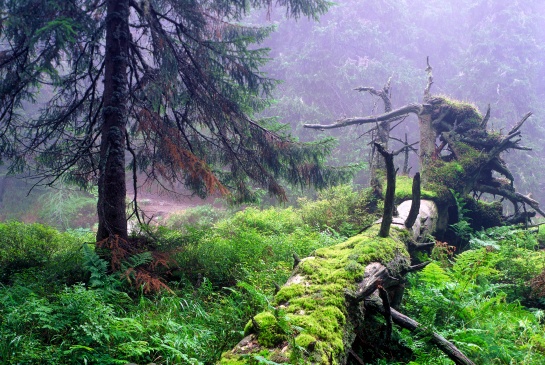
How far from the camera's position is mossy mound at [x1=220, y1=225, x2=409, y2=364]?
2328 millimetres

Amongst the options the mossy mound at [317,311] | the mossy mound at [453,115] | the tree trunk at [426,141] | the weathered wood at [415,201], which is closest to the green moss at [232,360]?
the mossy mound at [317,311]

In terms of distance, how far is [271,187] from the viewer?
644cm

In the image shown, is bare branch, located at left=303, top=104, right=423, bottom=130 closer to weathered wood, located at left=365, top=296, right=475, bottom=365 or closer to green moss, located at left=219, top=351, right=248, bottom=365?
weathered wood, located at left=365, top=296, right=475, bottom=365

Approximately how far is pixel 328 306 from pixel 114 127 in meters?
3.86

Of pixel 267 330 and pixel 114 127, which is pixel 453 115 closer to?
pixel 114 127

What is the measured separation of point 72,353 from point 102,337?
9.0 inches

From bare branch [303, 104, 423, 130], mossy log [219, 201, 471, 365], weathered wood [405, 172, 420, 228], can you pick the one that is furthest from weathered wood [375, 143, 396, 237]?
bare branch [303, 104, 423, 130]

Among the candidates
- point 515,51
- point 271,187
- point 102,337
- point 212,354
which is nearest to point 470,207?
point 271,187

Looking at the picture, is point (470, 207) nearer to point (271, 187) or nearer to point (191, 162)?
point (271, 187)

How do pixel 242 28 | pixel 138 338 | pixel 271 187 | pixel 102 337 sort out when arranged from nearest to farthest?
pixel 102 337
pixel 138 338
pixel 271 187
pixel 242 28

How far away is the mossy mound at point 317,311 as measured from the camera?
233 cm

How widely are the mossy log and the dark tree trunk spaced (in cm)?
305

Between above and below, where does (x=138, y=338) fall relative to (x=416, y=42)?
below

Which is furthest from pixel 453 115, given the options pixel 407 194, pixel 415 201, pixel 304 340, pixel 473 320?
pixel 304 340
